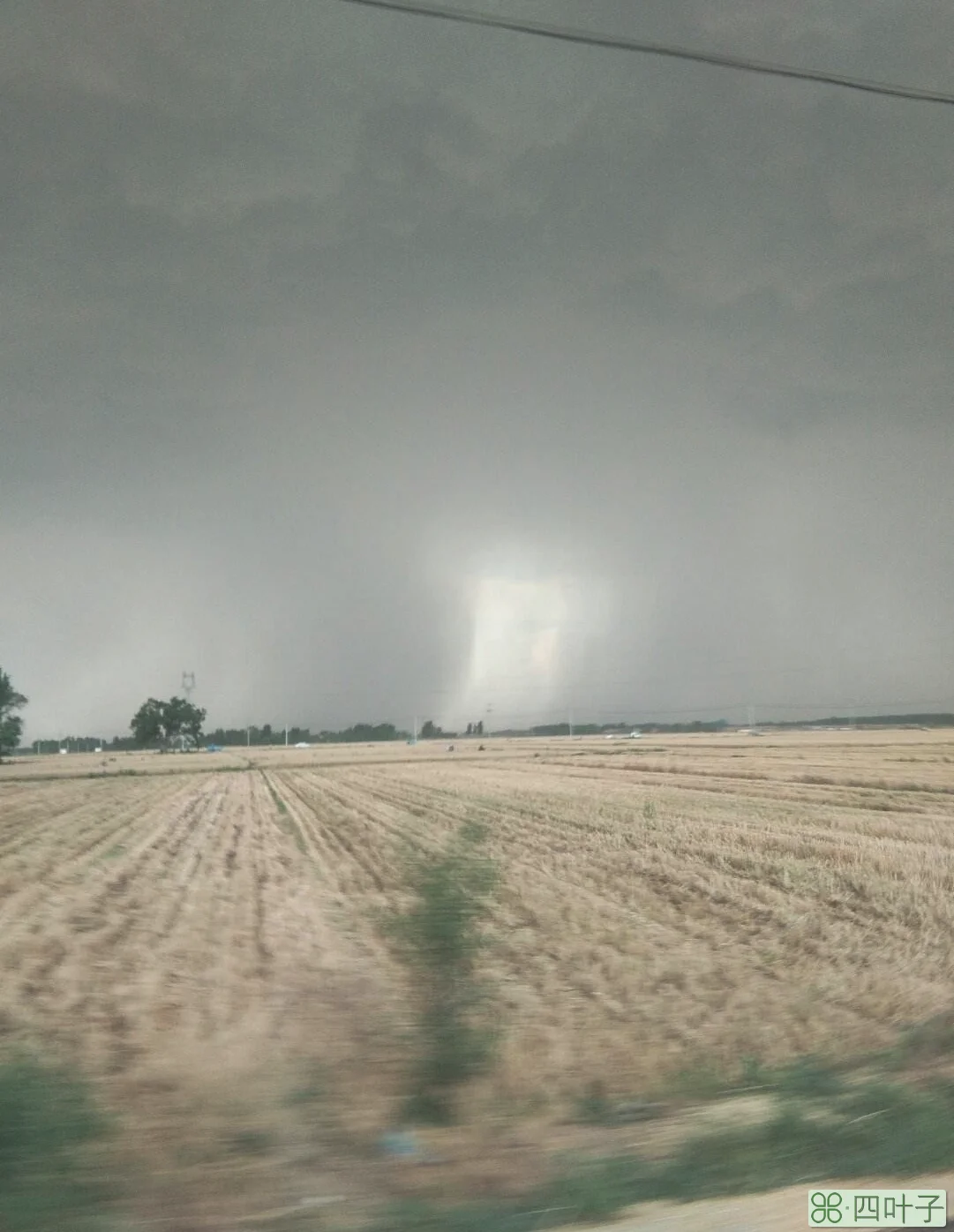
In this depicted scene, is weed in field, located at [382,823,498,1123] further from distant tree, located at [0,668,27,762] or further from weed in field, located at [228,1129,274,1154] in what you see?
distant tree, located at [0,668,27,762]

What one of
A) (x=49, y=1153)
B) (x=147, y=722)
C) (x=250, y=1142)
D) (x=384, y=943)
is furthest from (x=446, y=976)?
(x=147, y=722)

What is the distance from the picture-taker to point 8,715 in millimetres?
8836

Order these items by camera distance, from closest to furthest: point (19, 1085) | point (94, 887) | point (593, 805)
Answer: point (19, 1085), point (94, 887), point (593, 805)

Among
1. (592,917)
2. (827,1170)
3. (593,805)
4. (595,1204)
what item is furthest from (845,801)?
(595,1204)

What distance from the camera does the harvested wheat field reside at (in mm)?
4562

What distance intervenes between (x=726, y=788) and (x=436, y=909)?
852 centimetres

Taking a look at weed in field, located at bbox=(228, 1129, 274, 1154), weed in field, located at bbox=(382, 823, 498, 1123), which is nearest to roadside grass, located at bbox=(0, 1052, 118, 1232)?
weed in field, located at bbox=(228, 1129, 274, 1154)

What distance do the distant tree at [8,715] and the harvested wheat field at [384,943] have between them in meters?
0.58

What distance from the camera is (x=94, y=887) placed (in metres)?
7.92

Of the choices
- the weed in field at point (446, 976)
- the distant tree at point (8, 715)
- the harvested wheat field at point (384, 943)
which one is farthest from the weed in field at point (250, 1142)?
the distant tree at point (8, 715)

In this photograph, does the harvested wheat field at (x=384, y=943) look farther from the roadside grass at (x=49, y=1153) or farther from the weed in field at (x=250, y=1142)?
the roadside grass at (x=49, y=1153)

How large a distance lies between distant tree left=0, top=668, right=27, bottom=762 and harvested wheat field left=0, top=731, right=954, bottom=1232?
0.58 metres

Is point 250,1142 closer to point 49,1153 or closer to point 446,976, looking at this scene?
point 49,1153

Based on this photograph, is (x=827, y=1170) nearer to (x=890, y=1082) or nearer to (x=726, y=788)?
(x=890, y=1082)
